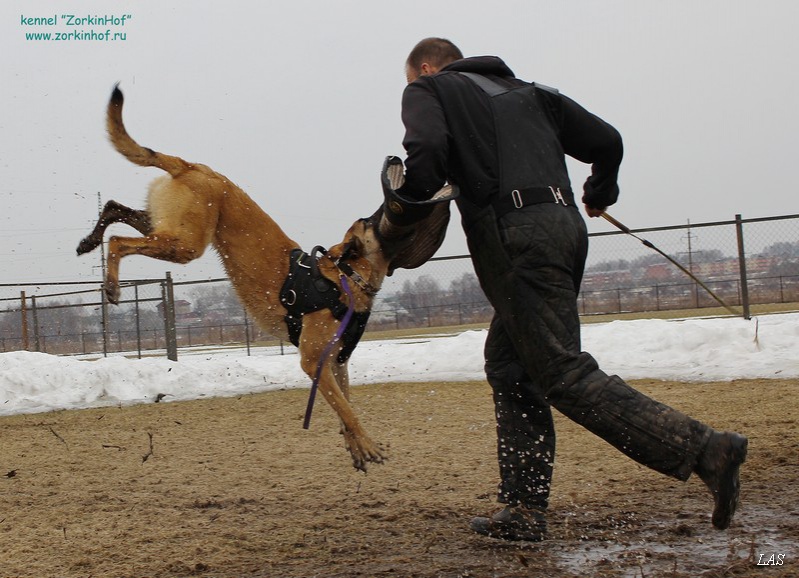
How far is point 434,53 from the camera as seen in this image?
3.33 m

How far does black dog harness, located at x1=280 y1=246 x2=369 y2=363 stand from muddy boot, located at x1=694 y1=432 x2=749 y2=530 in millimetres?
1969

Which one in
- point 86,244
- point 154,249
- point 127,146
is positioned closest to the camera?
point 154,249

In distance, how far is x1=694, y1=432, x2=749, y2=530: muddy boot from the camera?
2.44 m

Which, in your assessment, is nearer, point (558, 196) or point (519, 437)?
point (558, 196)

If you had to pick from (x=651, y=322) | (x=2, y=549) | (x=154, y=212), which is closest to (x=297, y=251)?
(x=154, y=212)

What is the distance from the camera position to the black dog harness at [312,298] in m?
3.96

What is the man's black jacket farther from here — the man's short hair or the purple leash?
the purple leash

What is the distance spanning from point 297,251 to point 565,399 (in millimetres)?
2070

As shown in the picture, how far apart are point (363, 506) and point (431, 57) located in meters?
2.18

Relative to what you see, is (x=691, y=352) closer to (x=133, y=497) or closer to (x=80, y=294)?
(x=133, y=497)

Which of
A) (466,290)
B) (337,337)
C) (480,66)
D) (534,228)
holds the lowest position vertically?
(337,337)

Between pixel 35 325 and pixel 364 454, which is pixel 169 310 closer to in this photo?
pixel 35 325

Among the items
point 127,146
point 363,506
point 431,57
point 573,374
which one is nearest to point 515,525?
point 573,374

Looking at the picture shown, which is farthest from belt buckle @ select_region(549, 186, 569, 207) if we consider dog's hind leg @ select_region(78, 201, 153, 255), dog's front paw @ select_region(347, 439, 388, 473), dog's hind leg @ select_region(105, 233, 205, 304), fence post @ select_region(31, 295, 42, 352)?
fence post @ select_region(31, 295, 42, 352)
